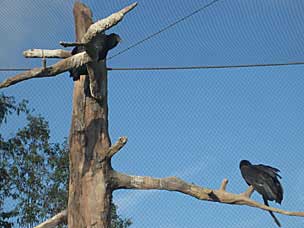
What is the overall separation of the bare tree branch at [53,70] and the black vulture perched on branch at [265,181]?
90 centimetres

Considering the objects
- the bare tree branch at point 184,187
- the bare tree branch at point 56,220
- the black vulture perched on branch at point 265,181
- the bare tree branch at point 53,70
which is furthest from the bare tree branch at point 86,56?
the black vulture perched on branch at point 265,181

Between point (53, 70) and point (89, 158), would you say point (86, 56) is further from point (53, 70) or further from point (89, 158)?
point (89, 158)

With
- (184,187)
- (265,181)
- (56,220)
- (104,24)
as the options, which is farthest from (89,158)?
(265,181)

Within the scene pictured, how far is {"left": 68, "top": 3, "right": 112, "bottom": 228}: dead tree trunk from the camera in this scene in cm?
292

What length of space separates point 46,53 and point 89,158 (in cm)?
50

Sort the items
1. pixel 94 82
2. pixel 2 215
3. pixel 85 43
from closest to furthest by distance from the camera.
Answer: pixel 85 43 < pixel 94 82 < pixel 2 215

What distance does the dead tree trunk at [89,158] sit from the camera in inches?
115

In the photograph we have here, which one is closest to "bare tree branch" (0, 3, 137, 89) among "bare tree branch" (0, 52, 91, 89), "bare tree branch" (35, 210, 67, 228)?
"bare tree branch" (0, 52, 91, 89)

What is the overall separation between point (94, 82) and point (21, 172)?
380 cm

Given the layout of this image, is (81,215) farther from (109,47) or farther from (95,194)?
(109,47)

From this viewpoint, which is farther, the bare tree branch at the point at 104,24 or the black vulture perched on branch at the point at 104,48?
the black vulture perched on branch at the point at 104,48

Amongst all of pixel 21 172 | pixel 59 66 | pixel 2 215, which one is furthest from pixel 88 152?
pixel 21 172

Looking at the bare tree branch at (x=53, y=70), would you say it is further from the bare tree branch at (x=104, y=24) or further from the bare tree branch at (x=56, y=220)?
the bare tree branch at (x=56, y=220)

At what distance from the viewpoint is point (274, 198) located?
3.07 meters
